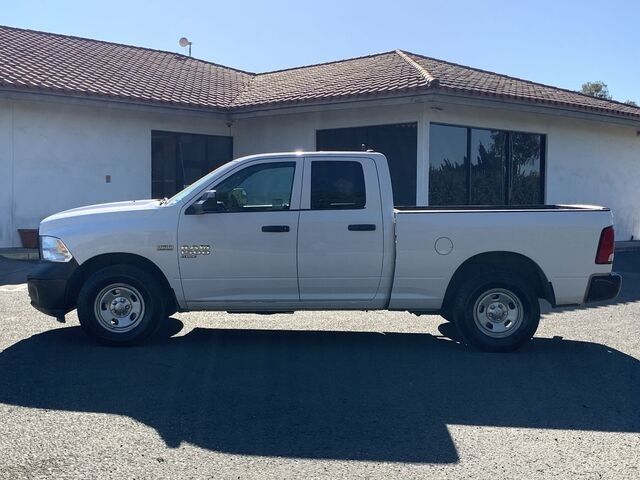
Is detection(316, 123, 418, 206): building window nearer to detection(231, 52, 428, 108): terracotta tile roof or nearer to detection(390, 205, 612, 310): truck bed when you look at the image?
detection(231, 52, 428, 108): terracotta tile roof

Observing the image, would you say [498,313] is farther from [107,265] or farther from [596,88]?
[596,88]

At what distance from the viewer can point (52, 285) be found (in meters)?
6.95

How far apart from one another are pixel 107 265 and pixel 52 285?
0.56 metres

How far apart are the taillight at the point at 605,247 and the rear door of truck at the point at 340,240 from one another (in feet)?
7.30

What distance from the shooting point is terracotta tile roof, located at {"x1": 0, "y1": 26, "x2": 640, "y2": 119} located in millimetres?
14742

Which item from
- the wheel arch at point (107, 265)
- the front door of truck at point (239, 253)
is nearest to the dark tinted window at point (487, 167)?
the front door of truck at point (239, 253)

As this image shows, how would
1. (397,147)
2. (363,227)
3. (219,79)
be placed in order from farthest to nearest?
1. (219,79)
2. (397,147)
3. (363,227)

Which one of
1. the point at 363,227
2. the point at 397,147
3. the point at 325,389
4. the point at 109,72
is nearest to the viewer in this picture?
the point at 325,389

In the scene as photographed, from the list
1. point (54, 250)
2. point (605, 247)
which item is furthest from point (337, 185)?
point (54, 250)

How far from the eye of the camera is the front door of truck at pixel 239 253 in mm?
7030

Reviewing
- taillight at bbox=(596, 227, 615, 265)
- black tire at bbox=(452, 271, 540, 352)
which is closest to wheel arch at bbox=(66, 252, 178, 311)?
black tire at bbox=(452, 271, 540, 352)

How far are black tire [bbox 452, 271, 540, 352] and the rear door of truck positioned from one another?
3.13 ft

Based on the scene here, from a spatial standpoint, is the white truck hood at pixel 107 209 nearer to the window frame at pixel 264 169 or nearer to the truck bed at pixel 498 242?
the window frame at pixel 264 169

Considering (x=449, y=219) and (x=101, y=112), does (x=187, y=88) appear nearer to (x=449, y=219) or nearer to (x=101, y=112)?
(x=101, y=112)
